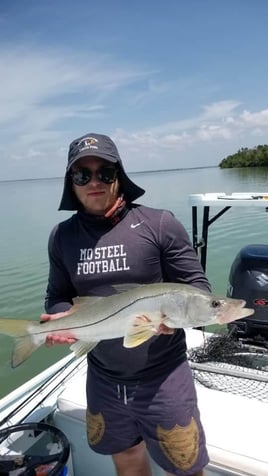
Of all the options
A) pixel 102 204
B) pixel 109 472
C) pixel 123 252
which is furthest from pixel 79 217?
pixel 109 472

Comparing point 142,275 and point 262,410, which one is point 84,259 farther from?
point 262,410

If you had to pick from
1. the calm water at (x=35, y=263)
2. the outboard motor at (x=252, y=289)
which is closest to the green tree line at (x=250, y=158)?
the calm water at (x=35, y=263)

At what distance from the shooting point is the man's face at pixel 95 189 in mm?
2166

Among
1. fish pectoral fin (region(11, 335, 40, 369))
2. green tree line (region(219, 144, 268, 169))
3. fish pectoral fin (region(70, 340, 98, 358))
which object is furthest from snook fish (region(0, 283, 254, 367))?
green tree line (region(219, 144, 268, 169))

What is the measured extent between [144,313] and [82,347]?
1.30ft

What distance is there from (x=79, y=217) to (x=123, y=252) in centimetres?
38

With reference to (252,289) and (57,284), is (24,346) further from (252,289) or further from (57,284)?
(252,289)

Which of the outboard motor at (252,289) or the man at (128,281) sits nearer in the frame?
the man at (128,281)

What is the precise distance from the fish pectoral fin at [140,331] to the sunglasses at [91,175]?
29.9 inches

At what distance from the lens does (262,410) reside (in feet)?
8.25

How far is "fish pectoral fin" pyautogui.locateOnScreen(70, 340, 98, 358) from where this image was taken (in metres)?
2.06

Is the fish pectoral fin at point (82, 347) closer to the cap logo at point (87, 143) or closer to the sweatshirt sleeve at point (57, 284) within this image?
the sweatshirt sleeve at point (57, 284)

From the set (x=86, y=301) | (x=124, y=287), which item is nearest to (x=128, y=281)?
(x=124, y=287)

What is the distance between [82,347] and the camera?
2.07 m
